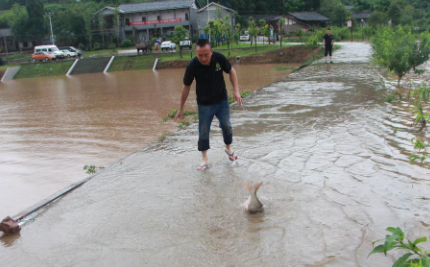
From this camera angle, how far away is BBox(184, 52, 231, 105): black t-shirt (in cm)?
427

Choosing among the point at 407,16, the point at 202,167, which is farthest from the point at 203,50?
the point at 407,16

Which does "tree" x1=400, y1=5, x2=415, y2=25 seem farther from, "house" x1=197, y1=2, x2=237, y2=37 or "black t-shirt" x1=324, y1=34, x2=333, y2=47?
"black t-shirt" x1=324, y1=34, x2=333, y2=47

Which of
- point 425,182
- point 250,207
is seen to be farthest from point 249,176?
point 425,182

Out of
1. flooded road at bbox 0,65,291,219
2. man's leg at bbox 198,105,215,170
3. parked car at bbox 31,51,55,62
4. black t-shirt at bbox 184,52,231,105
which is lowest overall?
flooded road at bbox 0,65,291,219

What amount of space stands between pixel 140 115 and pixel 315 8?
5619 centimetres

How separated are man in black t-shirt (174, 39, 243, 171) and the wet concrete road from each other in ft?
1.49

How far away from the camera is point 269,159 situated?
4.69 meters

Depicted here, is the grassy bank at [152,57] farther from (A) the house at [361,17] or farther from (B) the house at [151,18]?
(A) the house at [361,17]

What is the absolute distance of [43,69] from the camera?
121 feet

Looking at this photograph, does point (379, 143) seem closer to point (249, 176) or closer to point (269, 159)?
point (269, 159)

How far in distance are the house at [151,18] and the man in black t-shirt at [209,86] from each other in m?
48.9

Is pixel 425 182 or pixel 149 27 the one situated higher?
pixel 149 27

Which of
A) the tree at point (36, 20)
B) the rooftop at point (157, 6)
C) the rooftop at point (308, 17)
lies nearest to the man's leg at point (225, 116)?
the rooftop at point (157, 6)

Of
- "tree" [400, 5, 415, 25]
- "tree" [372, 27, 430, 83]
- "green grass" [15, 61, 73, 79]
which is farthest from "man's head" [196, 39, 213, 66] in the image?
"tree" [400, 5, 415, 25]
